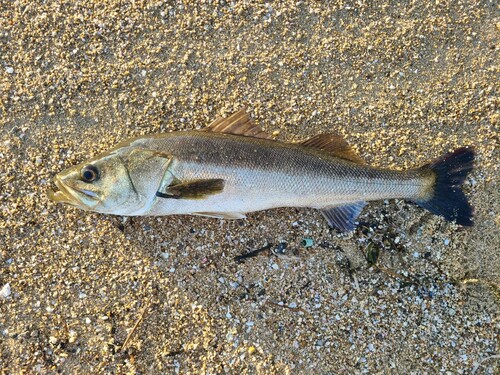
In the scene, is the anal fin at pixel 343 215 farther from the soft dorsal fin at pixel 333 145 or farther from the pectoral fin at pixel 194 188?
the pectoral fin at pixel 194 188

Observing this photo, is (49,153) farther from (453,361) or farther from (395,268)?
(453,361)

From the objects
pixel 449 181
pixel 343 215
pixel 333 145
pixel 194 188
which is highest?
pixel 333 145

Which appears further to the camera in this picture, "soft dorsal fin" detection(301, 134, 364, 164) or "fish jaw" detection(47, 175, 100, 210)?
"soft dorsal fin" detection(301, 134, 364, 164)

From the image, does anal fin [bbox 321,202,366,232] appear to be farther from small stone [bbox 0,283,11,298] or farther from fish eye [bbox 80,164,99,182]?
small stone [bbox 0,283,11,298]

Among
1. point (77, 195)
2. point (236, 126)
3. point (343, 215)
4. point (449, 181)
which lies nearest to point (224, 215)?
point (236, 126)

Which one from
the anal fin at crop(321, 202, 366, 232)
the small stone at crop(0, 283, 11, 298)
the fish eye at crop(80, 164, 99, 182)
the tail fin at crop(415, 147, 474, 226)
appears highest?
the fish eye at crop(80, 164, 99, 182)

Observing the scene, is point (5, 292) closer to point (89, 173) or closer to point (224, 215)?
point (89, 173)

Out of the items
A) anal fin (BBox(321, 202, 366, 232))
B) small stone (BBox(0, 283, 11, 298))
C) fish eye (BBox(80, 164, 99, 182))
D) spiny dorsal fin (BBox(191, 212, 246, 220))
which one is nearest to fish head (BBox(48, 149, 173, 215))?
fish eye (BBox(80, 164, 99, 182))
